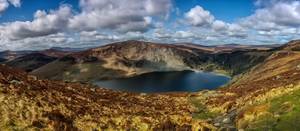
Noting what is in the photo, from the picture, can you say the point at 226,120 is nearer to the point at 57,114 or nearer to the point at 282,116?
the point at 282,116

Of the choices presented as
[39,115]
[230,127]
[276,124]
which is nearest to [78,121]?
[39,115]

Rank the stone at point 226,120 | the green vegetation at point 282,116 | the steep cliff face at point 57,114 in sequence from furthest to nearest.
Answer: the stone at point 226,120, the green vegetation at point 282,116, the steep cliff face at point 57,114

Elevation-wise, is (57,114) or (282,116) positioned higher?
(57,114)

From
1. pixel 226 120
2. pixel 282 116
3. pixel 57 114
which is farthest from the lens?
pixel 226 120

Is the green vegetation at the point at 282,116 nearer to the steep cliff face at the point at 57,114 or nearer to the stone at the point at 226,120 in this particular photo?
the stone at the point at 226,120

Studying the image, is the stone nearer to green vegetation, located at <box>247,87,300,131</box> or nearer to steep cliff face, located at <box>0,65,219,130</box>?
steep cliff face, located at <box>0,65,219,130</box>

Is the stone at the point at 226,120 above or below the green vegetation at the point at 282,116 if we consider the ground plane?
below

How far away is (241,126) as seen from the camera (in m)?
41.8

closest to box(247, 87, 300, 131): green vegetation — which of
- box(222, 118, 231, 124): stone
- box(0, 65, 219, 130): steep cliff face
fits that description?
box(222, 118, 231, 124): stone

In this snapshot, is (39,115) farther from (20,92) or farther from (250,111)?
(250,111)

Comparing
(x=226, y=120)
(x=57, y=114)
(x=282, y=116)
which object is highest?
(x=57, y=114)

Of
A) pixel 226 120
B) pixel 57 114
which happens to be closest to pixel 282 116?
pixel 226 120

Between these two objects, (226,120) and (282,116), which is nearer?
(282,116)

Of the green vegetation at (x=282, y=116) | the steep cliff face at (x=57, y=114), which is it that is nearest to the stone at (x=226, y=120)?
the steep cliff face at (x=57, y=114)
